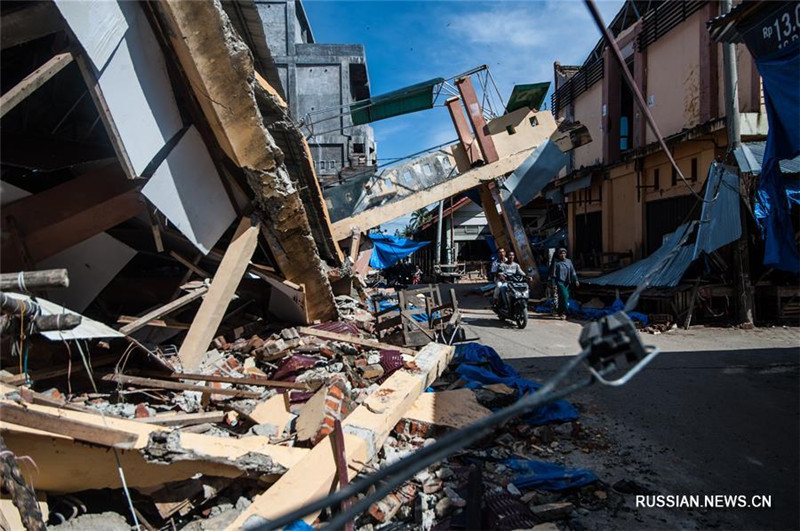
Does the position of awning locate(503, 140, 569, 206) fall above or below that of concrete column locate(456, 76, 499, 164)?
below

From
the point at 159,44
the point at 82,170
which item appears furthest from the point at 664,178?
the point at 82,170

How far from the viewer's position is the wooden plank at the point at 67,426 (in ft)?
8.21

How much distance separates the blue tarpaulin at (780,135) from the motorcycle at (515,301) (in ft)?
14.6

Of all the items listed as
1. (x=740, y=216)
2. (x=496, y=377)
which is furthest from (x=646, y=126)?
(x=496, y=377)

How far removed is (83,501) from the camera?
2.96m

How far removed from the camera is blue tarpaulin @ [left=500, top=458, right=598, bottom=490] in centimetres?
321

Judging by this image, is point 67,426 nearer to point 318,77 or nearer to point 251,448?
point 251,448

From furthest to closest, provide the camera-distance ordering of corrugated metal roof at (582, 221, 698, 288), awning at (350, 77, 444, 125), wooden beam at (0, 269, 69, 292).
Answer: awning at (350, 77, 444, 125) < corrugated metal roof at (582, 221, 698, 288) < wooden beam at (0, 269, 69, 292)

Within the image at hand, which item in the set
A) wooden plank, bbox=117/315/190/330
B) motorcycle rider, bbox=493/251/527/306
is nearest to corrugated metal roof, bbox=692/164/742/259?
motorcycle rider, bbox=493/251/527/306

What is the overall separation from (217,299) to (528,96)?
34.9ft

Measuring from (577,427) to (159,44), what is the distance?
5.91 meters

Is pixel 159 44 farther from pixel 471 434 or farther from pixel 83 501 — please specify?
pixel 471 434

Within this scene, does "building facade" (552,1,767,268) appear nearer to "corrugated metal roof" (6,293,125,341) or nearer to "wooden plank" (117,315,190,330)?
"wooden plank" (117,315,190,330)

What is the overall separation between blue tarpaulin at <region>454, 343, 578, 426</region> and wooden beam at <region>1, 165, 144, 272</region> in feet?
14.1
